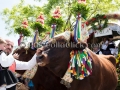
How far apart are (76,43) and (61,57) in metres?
0.47

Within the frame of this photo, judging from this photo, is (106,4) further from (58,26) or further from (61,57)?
(61,57)

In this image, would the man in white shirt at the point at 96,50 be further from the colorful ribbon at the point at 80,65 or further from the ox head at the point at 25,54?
the colorful ribbon at the point at 80,65

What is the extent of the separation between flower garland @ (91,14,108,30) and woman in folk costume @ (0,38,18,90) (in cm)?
464

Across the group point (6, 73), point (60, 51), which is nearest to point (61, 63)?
point (60, 51)

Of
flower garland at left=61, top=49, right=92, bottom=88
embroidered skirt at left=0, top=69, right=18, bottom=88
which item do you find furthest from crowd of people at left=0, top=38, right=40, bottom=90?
flower garland at left=61, top=49, right=92, bottom=88

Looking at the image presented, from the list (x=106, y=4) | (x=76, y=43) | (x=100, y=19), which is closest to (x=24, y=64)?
(x=76, y=43)

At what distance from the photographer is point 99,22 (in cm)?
857

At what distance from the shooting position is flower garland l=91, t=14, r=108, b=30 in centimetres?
852

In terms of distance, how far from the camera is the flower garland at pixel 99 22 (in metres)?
8.52

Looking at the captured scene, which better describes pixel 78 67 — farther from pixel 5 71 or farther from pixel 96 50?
pixel 96 50

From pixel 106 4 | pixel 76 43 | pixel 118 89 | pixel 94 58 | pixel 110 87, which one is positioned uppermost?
pixel 106 4

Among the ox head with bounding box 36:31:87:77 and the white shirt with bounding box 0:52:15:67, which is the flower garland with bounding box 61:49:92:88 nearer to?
the ox head with bounding box 36:31:87:77

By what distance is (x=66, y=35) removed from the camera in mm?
5598

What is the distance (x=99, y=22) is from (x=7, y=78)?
485cm
